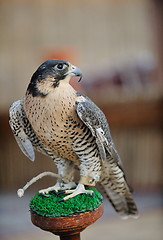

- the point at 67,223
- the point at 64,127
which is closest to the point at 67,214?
the point at 67,223

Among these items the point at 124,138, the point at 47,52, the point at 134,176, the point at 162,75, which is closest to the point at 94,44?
the point at 47,52

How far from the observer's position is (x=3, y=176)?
170 inches

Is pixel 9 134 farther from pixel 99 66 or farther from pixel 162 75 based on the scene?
pixel 162 75

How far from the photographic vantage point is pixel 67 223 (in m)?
1.15

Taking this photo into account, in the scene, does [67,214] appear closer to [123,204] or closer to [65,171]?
[65,171]

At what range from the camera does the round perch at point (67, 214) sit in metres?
1.15

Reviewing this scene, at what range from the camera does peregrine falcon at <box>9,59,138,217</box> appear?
124 cm

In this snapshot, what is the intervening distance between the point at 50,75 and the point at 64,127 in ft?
0.61

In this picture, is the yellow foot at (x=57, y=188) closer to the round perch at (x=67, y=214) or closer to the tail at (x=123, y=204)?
the round perch at (x=67, y=214)

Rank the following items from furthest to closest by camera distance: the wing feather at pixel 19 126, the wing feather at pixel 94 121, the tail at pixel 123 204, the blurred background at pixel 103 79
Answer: the blurred background at pixel 103 79 → the tail at pixel 123 204 → the wing feather at pixel 19 126 → the wing feather at pixel 94 121

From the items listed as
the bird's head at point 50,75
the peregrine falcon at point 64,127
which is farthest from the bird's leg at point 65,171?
the bird's head at point 50,75

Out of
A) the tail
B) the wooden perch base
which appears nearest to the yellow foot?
the wooden perch base

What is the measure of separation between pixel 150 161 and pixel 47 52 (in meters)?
1.79

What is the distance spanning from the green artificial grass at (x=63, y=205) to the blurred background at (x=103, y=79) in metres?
2.24
